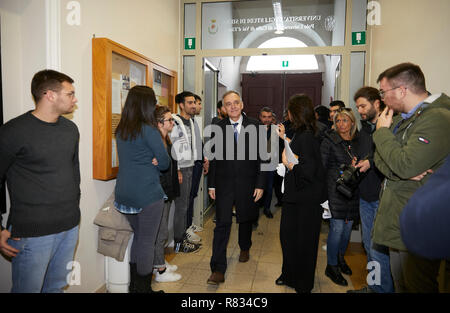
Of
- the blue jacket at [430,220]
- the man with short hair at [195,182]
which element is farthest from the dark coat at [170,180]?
the blue jacket at [430,220]

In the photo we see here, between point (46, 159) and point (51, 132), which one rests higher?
point (51, 132)

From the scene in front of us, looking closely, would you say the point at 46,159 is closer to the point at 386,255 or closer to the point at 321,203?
the point at 321,203

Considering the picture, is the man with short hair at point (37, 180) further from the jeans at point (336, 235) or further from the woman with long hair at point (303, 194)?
the jeans at point (336, 235)

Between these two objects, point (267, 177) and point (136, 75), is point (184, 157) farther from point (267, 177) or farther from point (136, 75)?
point (267, 177)

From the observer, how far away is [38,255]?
1.46 m

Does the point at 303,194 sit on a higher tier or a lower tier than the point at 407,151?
lower

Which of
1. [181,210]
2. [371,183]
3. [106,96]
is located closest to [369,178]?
[371,183]

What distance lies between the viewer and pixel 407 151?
4.50ft

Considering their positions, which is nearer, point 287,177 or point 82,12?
point 82,12

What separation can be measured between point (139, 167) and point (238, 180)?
→ 98 centimetres

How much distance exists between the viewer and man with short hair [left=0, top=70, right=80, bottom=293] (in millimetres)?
1392

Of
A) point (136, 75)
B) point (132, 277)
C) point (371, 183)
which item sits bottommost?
point (132, 277)
